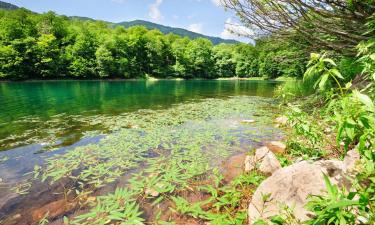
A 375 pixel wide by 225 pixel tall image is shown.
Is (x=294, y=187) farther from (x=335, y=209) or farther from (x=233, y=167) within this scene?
(x=233, y=167)

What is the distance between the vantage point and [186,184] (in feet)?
20.9

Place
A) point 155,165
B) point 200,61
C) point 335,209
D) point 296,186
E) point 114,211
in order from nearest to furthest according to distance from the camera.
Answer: point 335,209 < point 296,186 < point 114,211 < point 155,165 < point 200,61

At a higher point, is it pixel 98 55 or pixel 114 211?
pixel 98 55

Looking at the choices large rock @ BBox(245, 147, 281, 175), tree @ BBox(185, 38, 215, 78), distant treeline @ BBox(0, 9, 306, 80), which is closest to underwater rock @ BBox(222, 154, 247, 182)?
large rock @ BBox(245, 147, 281, 175)

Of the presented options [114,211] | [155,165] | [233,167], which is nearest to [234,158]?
[233,167]

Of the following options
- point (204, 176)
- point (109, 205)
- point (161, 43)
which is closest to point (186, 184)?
point (204, 176)

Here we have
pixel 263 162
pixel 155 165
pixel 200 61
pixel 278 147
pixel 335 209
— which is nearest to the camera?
pixel 335 209

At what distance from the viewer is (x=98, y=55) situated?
73938 mm

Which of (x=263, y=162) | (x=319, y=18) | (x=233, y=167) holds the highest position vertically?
(x=319, y=18)

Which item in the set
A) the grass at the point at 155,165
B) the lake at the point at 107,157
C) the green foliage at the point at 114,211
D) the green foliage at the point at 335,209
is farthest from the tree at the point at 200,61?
the green foliage at the point at 335,209

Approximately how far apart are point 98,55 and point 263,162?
7638cm

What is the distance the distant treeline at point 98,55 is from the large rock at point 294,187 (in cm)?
3994

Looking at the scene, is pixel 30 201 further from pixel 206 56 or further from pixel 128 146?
pixel 206 56

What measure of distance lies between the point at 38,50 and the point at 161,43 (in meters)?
44.6
